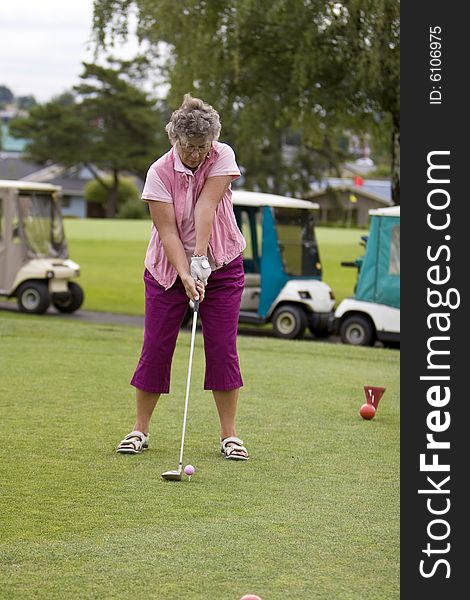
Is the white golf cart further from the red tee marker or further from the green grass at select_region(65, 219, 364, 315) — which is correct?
the red tee marker

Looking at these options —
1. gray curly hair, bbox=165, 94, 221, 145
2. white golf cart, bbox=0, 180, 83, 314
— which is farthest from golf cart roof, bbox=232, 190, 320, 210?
gray curly hair, bbox=165, 94, 221, 145

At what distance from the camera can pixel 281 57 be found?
63.4ft

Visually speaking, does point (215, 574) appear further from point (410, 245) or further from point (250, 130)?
point (250, 130)

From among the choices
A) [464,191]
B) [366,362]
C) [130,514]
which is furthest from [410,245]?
[366,362]

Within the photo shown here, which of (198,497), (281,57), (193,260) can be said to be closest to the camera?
(198,497)

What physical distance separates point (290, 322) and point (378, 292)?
1.50m

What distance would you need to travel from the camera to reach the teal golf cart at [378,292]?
53.8ft

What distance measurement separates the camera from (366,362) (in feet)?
42.7

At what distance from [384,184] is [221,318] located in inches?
3673

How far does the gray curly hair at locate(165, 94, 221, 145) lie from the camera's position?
6.57 meters

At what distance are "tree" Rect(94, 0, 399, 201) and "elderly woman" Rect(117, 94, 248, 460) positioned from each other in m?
10.7

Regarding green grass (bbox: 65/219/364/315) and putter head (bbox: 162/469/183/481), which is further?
green grass (bbox: 65/219/364/315)

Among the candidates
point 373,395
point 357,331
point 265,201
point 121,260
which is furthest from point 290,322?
point 121,260

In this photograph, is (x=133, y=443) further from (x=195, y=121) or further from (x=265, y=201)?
(x=265, y=201)
